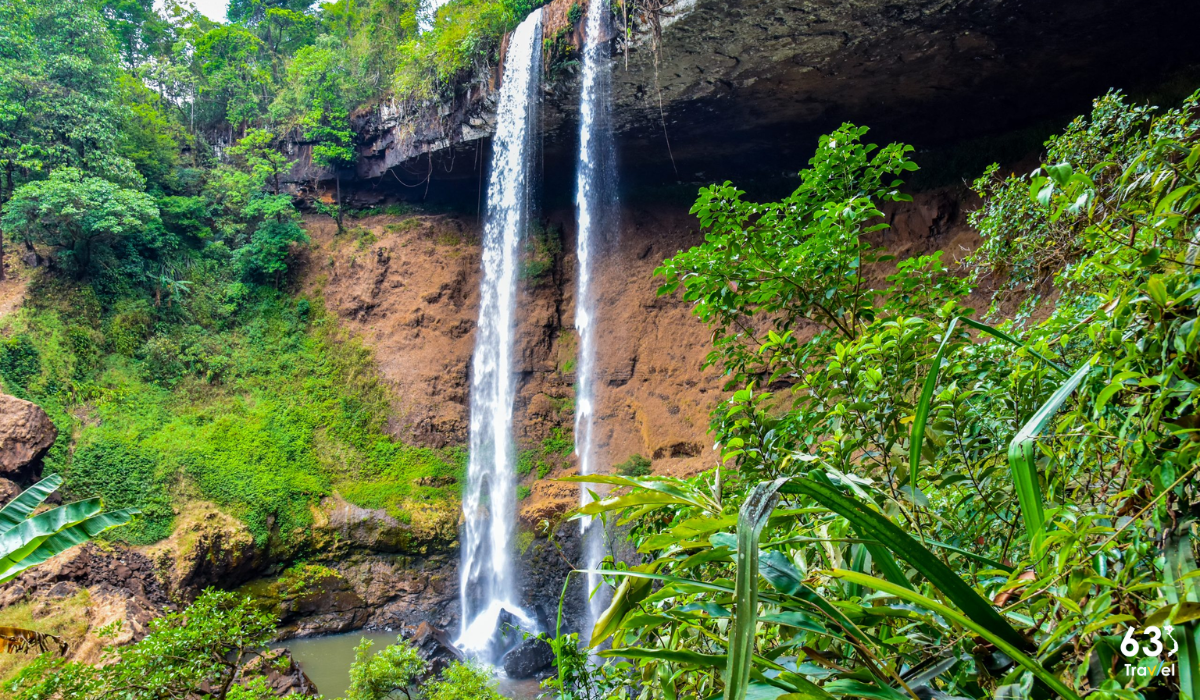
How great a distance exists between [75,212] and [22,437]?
4198 millimetres

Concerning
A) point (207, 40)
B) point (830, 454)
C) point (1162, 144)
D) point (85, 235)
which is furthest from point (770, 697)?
point (207, 40)

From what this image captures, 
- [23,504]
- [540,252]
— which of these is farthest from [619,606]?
[540,252]

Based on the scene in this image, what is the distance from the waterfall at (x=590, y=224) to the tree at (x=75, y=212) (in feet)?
26.5

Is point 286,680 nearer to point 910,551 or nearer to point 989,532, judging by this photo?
point 989,532

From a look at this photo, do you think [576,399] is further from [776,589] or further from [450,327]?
[776,589]

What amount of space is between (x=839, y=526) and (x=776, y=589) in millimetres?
360

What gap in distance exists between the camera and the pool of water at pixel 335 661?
820 centimetres

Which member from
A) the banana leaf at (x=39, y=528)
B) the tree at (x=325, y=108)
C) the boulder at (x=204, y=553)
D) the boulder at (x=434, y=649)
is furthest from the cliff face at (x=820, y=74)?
the boulder at (x=434, y=649)

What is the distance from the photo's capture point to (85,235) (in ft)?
37.8

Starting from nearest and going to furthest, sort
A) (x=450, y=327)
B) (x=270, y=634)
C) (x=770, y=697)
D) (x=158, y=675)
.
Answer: (x=770, y=697) < (x=158, y=675) < (x=270, y=634) < (x=450, y=327)

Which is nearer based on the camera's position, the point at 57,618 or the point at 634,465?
the point at 57,618

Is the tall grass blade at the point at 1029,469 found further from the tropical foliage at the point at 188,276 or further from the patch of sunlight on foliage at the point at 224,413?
the tropical foliage at the point at 188,276

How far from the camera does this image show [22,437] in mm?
8922

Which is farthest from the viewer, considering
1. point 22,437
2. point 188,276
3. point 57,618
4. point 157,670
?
point 188,276
